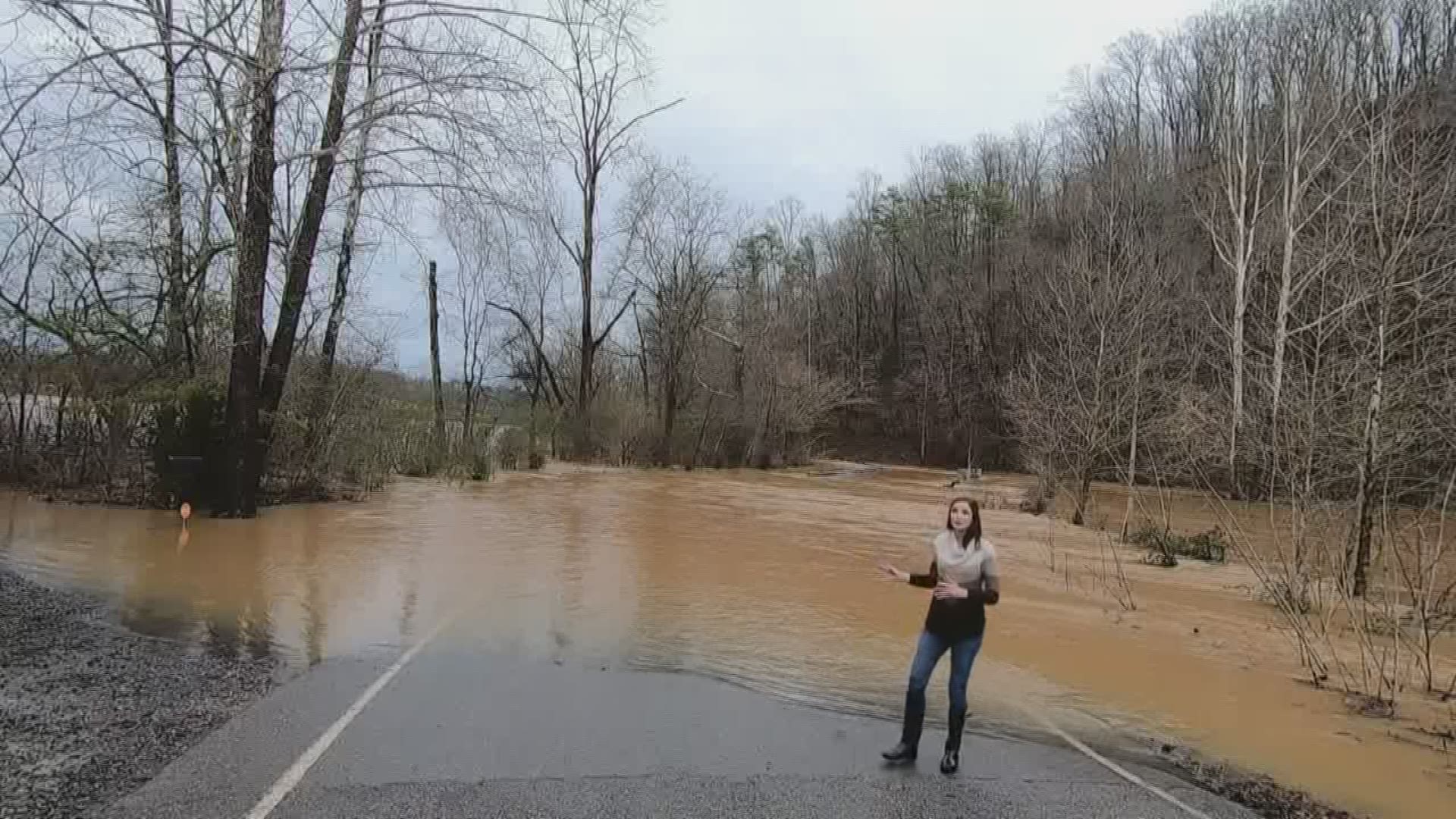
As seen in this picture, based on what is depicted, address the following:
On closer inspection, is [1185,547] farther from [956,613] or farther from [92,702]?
[92,702]

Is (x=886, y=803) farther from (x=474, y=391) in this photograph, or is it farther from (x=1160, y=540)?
(x=474, y=391)

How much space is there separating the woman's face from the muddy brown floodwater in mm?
1730

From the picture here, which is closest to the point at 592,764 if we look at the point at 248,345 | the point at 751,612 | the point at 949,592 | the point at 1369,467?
the point at 949,592

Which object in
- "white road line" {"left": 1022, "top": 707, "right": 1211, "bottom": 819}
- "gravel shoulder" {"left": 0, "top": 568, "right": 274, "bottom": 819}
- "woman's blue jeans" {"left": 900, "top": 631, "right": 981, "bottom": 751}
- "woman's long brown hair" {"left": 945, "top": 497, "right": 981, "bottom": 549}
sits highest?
"woman's long brown hair" {"left": 945, "top": 497, "right": 981, "bottom": 549}

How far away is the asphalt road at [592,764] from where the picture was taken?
4.97 meters

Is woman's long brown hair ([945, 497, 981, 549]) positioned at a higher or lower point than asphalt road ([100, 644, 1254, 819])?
higher

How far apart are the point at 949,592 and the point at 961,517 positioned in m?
0.48

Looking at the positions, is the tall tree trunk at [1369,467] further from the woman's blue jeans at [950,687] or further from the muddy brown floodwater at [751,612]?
the woman's blue jeans at [950,687]

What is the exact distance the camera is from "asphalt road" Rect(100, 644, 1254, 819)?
497 cm

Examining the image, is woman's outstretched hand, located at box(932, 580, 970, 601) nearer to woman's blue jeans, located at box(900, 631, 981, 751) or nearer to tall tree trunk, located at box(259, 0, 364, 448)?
woman's blue jeans, located at box(900, 631, 981, 751)

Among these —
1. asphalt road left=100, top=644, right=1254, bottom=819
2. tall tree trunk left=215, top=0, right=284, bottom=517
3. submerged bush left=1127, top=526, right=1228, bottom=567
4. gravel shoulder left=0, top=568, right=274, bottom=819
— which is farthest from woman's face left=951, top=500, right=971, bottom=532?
submerged bush left=1127, top=526, right=1228, bottom=567

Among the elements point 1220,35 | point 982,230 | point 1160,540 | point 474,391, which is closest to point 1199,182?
point 1220,35

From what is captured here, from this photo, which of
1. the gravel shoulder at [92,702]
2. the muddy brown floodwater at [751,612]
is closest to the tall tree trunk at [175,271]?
the muddy brown floodwater at [751,612]

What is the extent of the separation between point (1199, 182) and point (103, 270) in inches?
1785
